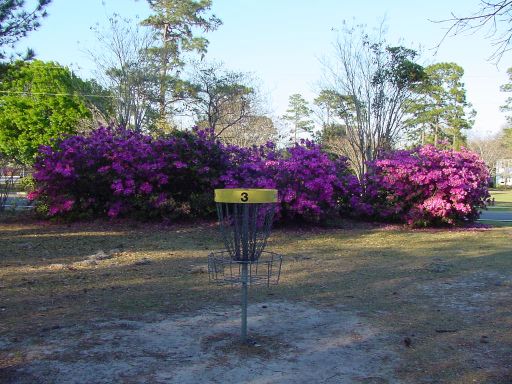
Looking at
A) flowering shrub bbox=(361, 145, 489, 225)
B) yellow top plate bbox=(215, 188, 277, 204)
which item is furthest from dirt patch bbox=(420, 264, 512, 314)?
flowering shrub bbox=(361, 145, 489, 225)

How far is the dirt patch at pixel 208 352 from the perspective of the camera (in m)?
3.72

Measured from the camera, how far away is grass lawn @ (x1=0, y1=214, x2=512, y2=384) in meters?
4.31

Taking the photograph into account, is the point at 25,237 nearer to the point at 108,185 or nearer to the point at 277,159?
the point at 108,185

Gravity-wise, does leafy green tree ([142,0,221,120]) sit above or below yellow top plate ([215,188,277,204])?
above

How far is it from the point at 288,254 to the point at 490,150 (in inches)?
2538

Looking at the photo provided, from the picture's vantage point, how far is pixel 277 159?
1350 centimetres

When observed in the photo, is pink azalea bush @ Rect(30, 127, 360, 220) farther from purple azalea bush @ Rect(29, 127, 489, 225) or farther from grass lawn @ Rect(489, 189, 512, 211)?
grass lawn @ Rect(489, 189, 512, 211)

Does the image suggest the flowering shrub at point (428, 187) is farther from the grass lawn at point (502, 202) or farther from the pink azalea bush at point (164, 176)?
the grass lawn at point (502, 202)

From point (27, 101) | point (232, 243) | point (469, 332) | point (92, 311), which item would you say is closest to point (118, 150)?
point (92, 311)

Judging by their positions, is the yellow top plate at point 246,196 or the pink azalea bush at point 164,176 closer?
the yellow top plate at point 246,196

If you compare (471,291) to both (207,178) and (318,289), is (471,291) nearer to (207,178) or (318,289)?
(318,289)

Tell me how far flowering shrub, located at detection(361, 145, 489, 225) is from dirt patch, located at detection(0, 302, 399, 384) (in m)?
9.15

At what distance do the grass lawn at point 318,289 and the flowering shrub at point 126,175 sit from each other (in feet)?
5.69

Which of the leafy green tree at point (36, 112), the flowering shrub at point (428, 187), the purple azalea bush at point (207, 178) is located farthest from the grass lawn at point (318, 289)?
the leafy green tree at point (36, 112)
